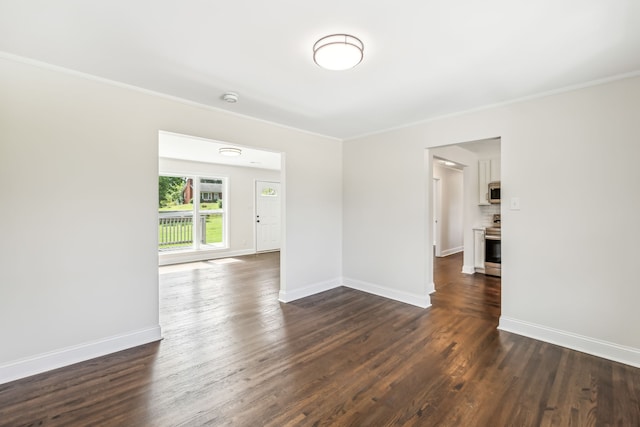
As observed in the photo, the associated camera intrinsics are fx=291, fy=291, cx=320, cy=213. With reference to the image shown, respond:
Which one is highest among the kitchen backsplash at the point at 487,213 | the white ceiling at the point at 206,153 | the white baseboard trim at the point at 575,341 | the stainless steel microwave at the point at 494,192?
the white ceiling at the point at 206,153

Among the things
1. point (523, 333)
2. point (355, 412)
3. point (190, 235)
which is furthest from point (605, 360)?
point (190, 235)

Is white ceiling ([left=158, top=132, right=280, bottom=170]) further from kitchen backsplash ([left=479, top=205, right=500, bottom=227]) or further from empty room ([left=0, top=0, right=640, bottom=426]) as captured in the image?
kitchen backsplash ([left=479, top=205, right=500, bottom=227])

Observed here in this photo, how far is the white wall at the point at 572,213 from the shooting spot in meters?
2.44

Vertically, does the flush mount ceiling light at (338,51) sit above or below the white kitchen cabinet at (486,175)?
above

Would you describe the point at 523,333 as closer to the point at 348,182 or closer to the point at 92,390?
the point at 348,182

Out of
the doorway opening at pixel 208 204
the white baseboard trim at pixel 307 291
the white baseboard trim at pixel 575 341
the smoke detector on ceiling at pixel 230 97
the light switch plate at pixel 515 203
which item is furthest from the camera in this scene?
the doorway opening at pixel 208 204

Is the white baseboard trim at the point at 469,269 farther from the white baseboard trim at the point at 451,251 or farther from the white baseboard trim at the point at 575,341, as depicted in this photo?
the white baseboard trim at the point at 575,341

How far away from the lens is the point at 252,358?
2.52 metres

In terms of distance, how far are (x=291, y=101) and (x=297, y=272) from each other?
7.55 ft

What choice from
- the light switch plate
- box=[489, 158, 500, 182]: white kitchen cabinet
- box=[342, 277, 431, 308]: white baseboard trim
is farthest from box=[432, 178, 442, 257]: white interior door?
the light switch plate

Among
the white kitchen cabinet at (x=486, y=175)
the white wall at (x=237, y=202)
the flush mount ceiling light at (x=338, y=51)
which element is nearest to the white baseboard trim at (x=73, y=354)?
the flush mount ceiling light at (x=338, y=51)

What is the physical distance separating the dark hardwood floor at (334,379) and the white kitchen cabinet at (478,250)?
2.43 meters

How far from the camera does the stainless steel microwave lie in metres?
5.30

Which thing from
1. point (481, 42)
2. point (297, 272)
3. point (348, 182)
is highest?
point (481, 42)
